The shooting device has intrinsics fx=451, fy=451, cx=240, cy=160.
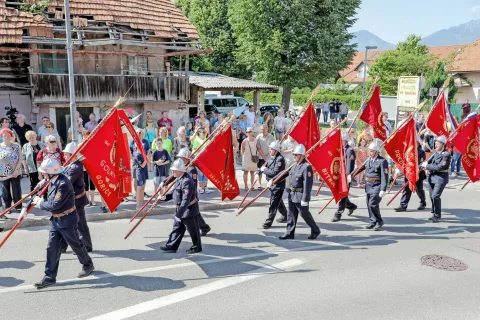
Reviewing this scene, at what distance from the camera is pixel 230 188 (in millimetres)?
9586

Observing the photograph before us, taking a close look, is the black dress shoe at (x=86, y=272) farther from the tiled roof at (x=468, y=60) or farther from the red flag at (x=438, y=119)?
the tiled roof at (x=468, y=60)

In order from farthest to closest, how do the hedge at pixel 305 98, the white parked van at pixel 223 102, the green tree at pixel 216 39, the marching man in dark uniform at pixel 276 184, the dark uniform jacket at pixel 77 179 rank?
the hedge at pixel 305 98 < the green tree at pixel 216 39 < the white parked van at pixel 223 102 < the marching man in dark uniform at pixel 276 184 < the dark uniform jacket at pixel 77 179

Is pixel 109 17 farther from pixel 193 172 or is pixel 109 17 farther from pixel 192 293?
pixel 192 293

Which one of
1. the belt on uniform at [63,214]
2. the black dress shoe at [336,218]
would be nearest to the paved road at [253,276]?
the black dress shoe at [336,218]

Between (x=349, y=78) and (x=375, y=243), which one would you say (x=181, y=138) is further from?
(x=349, y=78)

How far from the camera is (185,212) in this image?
7742mm

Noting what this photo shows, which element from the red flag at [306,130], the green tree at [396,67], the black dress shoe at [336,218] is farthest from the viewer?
the green tree at [396,67]

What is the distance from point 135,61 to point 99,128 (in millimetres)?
13458

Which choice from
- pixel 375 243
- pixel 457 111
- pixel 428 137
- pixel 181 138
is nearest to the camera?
pixel 375 243

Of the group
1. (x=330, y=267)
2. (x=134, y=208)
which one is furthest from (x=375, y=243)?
(x=134, y=208)

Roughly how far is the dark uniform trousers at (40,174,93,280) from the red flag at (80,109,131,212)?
120 centimetres

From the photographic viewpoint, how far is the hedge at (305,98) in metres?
41.7

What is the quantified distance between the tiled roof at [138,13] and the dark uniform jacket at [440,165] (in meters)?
13.5

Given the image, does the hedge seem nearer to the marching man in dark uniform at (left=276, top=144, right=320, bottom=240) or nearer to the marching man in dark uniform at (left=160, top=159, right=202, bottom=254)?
the marching man in dark uniform at (left=276, top=144, right=320, bottom=240)
